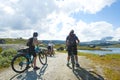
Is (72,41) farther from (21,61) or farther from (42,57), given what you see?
(21,61)

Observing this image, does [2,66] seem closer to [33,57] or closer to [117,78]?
[33,57]

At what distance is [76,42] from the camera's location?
20219 mm

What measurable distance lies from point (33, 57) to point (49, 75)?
2.88m

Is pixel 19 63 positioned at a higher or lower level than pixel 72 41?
lower

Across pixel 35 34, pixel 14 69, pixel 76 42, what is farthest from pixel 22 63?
pixel 76 42

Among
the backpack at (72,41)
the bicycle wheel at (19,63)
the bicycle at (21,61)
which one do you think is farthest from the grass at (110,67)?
the bicycle wheel at (19,63)

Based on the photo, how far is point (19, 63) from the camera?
16.6 m

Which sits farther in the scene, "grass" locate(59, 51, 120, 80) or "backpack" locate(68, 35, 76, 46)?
"backpack" locate(68, 35, 76, 46)

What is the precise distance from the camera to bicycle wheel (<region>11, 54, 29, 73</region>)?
16797mm

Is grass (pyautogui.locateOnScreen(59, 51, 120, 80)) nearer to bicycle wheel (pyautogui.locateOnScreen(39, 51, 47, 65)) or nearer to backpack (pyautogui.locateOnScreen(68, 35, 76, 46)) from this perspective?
backpack (pyautogui.locateOnScreen(68, 35, 76, 46))

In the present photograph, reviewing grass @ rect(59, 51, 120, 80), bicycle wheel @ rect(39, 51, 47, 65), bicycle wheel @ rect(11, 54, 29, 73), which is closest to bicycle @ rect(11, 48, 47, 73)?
bicycle wheel @ rect(11, 54, 29, 73)

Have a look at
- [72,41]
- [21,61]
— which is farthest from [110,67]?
[21,61]

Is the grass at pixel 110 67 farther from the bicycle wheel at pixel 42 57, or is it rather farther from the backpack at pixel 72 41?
the bicycle wheel at pixel 42 57

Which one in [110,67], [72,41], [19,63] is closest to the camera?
[19,63]
